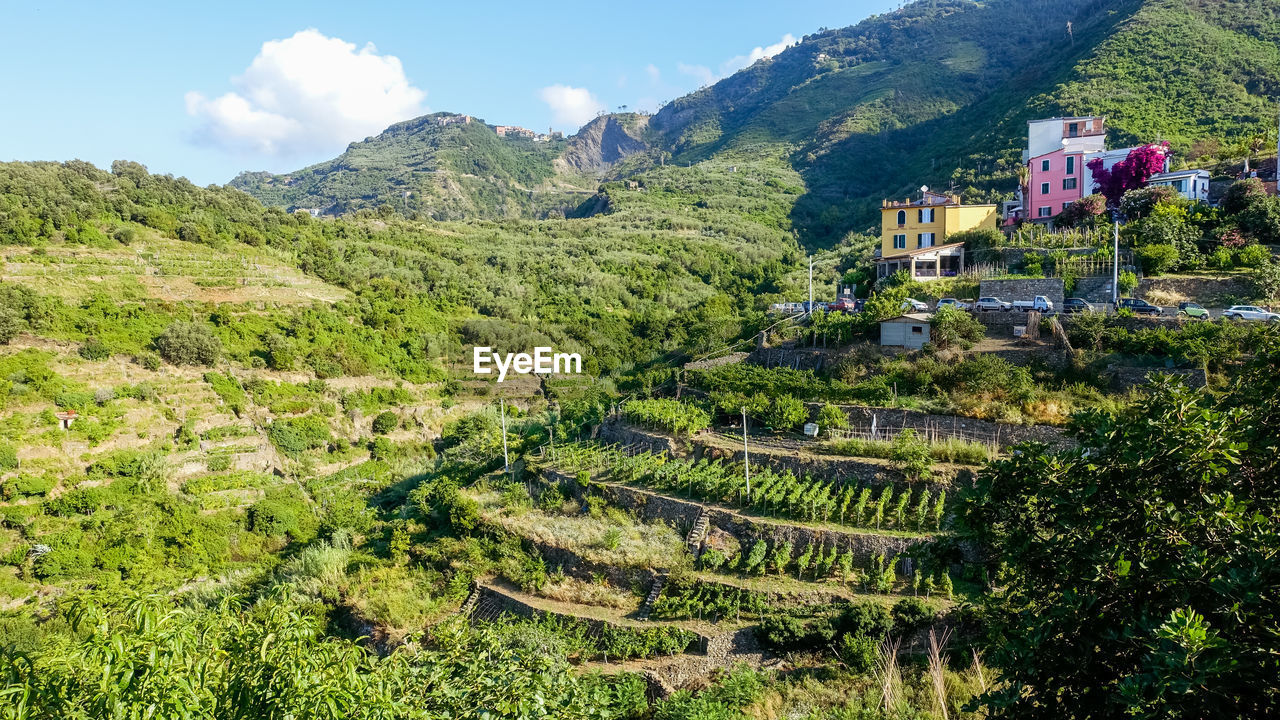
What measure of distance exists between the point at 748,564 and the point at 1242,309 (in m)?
15.1

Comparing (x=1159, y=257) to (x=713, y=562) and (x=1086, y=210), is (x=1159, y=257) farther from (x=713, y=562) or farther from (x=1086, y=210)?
(x=713, y=562)

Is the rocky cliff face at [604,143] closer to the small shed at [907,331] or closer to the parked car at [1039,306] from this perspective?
the small shed at [907,331]

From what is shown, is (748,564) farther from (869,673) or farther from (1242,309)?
(1242,309)

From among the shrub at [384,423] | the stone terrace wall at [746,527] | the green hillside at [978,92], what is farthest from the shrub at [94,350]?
the green hillside at [978,92]

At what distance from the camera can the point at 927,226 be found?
28953 mm

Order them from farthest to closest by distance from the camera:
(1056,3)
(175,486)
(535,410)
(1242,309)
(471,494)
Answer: (1056,3)
(535,410)
(175,486)
(471,494)
(1242,309)

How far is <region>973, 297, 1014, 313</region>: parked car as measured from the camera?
21359 mm

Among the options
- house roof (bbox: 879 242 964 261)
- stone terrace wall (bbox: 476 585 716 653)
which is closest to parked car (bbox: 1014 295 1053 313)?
house roof (bbox: 879 242 964 261)

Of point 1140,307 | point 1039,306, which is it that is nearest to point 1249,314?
point 1140,307

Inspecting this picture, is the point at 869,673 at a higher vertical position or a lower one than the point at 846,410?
lower

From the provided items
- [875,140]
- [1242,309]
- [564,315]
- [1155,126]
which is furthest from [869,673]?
[875,140]

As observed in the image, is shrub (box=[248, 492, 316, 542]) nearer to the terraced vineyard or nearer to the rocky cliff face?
the terraced vineyard

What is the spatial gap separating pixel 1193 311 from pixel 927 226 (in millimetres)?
11312

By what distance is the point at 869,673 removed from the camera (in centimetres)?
1269
